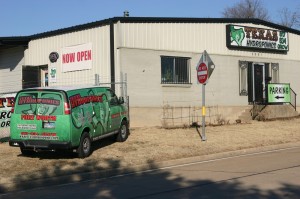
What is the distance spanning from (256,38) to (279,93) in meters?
3.31

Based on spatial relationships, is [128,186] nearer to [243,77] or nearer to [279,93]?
[243,77]

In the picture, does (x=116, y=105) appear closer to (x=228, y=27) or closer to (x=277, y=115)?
(x=228, y=27)

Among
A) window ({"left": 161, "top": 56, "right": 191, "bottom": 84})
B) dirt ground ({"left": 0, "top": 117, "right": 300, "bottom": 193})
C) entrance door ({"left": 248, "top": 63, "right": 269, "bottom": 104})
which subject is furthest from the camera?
entrance door ({"left": 248, "top": 63, "right": 269, "bottom": 104})

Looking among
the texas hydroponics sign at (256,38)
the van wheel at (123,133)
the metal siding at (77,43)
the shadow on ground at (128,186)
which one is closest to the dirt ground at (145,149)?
the shadow on ground at (128,186)

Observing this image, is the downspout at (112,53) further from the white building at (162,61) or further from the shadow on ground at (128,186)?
the shadow on ground at (128,186)

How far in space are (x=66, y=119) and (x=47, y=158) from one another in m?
1.50

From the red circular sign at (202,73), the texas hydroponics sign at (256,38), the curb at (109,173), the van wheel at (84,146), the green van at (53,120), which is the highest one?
the texas hydroponics sign at (256,38)

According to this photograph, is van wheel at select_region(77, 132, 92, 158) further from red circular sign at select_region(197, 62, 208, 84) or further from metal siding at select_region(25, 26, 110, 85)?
metal siding at select_region(25, 26, 110, 85)

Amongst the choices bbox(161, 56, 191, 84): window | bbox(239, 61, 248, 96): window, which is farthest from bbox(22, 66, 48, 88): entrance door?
bbox(239, 61, 248, 96): window

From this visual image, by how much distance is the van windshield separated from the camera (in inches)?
471

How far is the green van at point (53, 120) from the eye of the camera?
11.9m

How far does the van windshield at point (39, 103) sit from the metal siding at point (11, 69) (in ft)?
42.1

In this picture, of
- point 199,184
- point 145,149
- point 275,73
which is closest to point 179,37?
point 275,73

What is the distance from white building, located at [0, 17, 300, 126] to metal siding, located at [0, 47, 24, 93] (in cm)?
6
